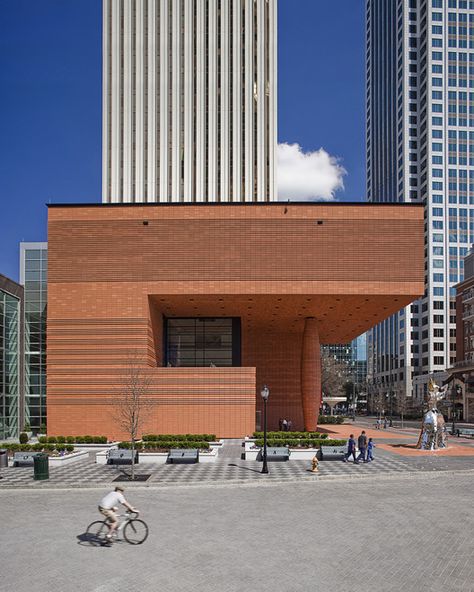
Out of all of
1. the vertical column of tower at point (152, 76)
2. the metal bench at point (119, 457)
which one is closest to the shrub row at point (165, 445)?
the metal bench at point (119, 457)

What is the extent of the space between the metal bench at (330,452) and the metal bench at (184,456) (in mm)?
6475

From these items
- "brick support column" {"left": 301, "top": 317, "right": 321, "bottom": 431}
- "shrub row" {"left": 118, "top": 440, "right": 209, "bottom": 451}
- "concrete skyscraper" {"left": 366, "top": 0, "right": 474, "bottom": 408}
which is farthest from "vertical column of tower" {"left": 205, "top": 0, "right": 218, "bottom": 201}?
"concrete skyscraper" {"left": 366, "top": 0, "right": 474, "bottom": 408}

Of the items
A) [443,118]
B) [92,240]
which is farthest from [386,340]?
[92,240]


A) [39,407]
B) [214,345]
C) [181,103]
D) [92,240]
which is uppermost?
[181,103]

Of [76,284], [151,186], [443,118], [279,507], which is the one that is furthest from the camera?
[443,118]

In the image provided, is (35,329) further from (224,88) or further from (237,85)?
(237,85)

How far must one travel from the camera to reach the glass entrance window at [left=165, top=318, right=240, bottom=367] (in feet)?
158

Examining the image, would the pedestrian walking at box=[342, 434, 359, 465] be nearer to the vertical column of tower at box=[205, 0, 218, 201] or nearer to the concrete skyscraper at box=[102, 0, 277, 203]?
the concrete skyscraper at box=[102, 0, 277, 203]

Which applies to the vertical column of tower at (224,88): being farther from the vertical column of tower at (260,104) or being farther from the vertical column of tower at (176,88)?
the vertical column of tower at (176,88)

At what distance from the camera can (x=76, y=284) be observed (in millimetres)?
38812

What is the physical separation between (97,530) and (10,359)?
119ft

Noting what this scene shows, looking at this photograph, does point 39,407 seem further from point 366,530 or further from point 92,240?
point 366,530

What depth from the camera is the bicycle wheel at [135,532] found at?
537 inches

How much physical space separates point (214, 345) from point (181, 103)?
4055cm
